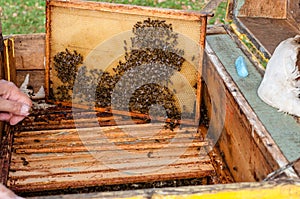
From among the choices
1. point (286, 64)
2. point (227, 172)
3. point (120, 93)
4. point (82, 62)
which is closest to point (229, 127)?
point (227, 172)

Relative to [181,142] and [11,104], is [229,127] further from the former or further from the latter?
[11,104]

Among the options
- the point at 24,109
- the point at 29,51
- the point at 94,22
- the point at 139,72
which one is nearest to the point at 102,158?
the point at 24,109

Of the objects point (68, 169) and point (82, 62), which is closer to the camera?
point (68, 169)

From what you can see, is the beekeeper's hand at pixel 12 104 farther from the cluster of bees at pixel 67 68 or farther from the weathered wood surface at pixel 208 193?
the weathered wood surface at pixel 208 193

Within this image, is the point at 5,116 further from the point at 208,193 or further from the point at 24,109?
the point at 208,193

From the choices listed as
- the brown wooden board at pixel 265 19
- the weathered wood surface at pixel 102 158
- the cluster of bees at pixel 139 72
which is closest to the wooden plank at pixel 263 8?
the brown wooden board at pixel 265 19

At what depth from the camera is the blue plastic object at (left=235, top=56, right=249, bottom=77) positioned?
125 inches

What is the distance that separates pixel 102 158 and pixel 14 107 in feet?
2.23

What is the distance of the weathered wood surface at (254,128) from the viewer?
95.7 inches

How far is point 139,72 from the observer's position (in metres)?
3.46

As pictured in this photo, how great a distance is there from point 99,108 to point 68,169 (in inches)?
28.9

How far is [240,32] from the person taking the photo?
3811 millimetres

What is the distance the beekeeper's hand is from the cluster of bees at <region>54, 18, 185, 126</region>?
0.64 meters

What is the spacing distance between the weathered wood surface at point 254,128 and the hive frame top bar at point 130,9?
381 millimetres
